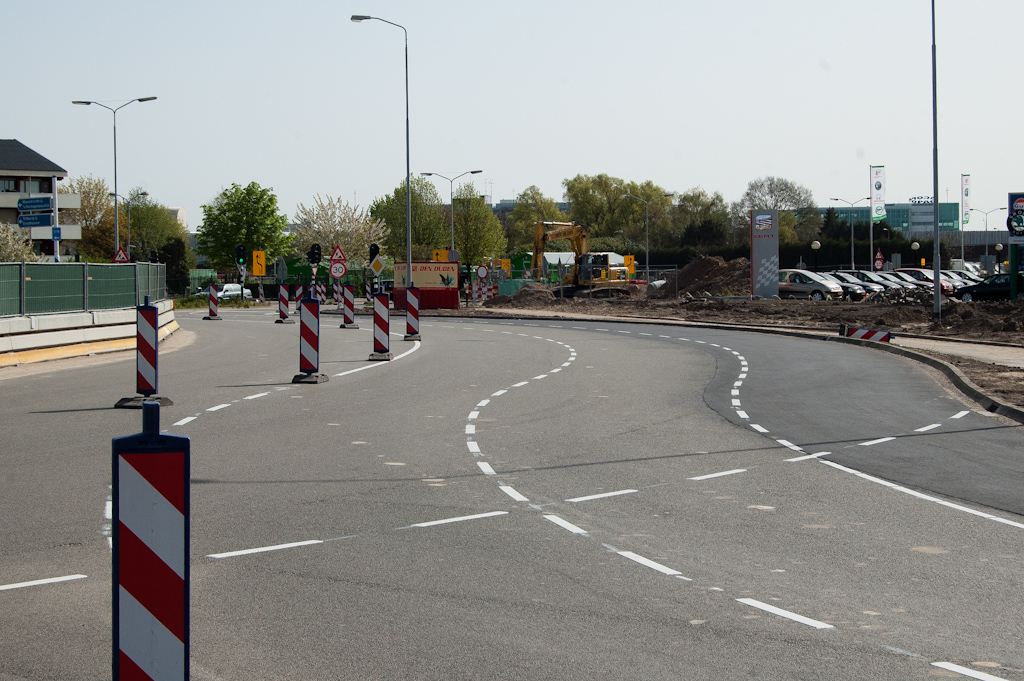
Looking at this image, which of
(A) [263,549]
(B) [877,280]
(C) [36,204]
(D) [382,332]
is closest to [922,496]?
(A) [263,549]

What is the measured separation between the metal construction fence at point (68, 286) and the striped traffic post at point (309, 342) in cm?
771

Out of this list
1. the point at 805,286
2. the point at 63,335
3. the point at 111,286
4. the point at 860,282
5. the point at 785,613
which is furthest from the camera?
the point at 860,282

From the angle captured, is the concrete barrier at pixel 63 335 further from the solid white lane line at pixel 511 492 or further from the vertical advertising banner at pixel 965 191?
→ the vertical advertising banner at pixel 965 191

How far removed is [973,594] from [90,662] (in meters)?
4.76

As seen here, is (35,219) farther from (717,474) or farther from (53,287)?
(717,474)

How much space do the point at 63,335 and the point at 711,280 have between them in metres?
43.9

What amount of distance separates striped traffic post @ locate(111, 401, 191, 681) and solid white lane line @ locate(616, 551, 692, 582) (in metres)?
3.34

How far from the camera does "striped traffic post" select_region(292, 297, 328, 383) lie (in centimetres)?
1764

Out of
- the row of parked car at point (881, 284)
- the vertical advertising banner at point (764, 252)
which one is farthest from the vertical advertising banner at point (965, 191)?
the vertical advertising banner at point (764, 252)

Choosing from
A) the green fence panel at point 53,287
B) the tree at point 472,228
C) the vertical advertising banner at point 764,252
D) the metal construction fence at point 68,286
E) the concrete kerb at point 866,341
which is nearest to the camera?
the concrete kerb at point 866,341

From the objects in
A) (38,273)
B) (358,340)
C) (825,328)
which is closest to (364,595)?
(38,273)

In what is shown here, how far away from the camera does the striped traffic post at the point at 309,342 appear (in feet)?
57.9

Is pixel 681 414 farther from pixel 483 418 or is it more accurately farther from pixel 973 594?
pixel 973 594

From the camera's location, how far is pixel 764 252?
154ft
